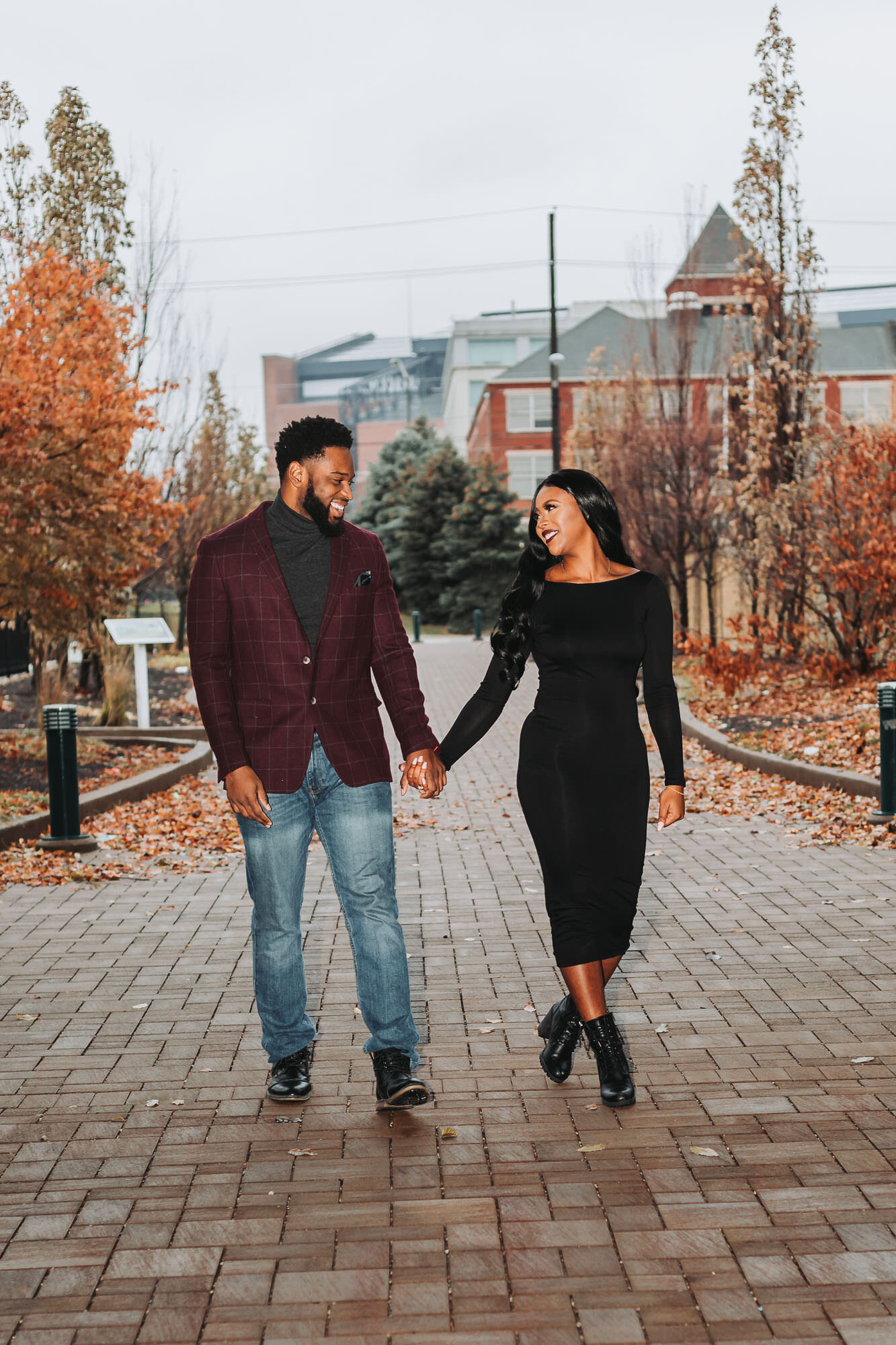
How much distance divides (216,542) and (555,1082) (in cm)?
196

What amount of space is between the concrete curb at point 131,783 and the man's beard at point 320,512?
5.61 metres

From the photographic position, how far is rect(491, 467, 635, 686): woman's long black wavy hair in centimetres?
442

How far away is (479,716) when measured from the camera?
457 centimetres

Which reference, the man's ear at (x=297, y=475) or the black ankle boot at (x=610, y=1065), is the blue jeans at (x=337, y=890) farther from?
the man's ear at (x=297, y=475)

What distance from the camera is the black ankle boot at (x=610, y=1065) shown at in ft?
14.5

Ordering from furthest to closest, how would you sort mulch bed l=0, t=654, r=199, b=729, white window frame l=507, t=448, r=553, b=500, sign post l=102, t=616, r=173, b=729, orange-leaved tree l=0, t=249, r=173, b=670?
1. white window frame l=507, t=448, r=553, b=500
2. mulch bed l=0, t=654, r=199, b=729
3. sign post l=102, t=616, r=173, b=729
4. orange-leaved tree l=0, t=249, r=173, b=670

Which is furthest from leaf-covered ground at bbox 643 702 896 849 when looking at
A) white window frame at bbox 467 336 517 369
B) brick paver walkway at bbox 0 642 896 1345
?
white window frame at bbox 467 336 517 369

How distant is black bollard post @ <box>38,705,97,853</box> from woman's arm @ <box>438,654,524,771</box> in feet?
16.6

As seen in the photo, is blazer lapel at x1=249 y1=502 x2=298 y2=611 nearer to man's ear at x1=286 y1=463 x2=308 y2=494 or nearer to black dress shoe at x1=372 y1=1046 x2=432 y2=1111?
man's ear at x1=286 y1=463 x2=308 y2=494

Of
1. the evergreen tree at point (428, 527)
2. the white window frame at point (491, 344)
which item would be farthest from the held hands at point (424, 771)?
the white window frame at point (491, 344)

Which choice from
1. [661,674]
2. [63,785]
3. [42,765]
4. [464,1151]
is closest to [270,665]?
[661,674]

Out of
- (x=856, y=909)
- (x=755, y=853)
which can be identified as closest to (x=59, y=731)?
(x=755, y=853)

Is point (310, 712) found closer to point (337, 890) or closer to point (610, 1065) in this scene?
point (337, 890)

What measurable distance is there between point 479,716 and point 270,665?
2.20ft
